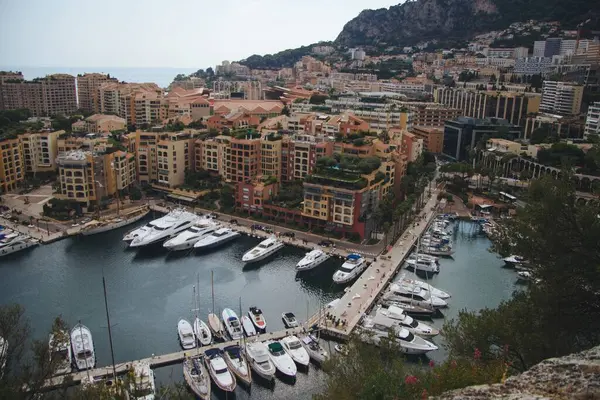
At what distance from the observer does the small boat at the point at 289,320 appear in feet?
72.1

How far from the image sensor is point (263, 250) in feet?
96.6

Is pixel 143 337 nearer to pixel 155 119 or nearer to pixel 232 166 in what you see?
pixel 232 166

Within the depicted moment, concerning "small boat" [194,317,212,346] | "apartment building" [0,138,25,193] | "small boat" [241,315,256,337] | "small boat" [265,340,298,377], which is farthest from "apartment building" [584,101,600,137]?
"apartment building" [0,138,25,193]

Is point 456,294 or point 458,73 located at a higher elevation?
point 458,73

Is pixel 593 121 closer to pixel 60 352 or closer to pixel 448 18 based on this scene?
pixel 60 352

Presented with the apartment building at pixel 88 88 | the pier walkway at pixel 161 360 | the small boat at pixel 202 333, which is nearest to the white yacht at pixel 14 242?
the pier walkway at pixel 161 360

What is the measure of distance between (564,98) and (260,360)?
54539mm

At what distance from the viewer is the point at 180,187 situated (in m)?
40.6

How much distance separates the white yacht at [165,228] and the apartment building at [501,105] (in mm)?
41524

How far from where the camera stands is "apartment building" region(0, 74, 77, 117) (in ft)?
210

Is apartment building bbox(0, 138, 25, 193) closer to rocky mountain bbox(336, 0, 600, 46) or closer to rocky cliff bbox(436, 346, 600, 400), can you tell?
rocky cliff bbox(436, 346, 600, 400)

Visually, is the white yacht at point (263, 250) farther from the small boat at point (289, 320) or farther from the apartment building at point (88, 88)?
the apartment building at point (88, 88)

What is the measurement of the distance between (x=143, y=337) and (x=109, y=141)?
979 inches

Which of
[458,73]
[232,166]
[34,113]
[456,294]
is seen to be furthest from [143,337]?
[458,73]
